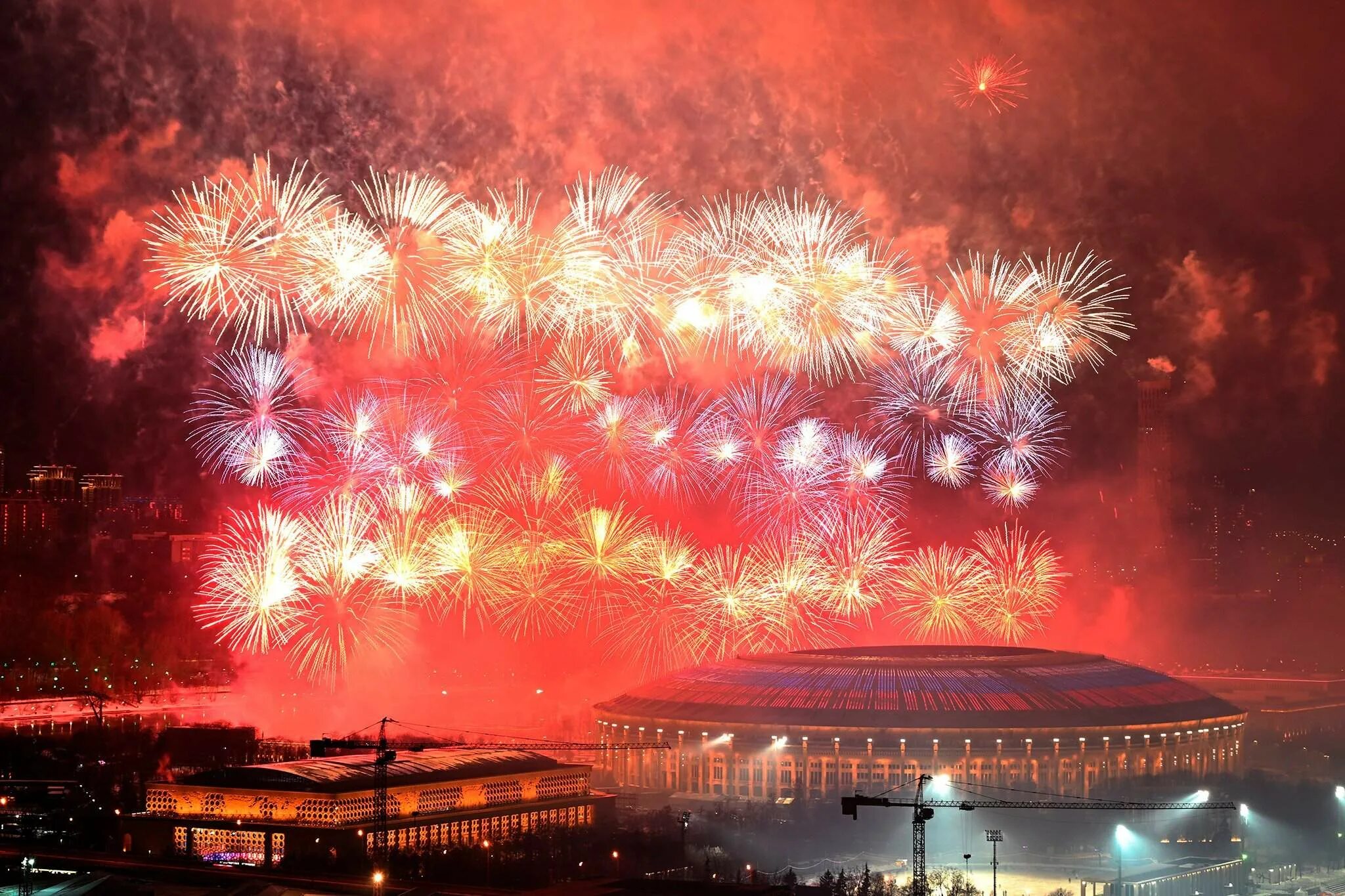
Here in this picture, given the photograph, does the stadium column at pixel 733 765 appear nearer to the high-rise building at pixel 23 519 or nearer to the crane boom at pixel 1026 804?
the crane boom at pixel 1026 804

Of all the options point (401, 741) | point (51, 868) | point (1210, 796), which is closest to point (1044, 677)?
point (1210, 796)

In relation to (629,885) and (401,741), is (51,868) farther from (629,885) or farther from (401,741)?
(401,741)

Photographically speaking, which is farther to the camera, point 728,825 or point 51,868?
point 728,825

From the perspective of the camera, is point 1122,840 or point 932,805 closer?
point 1122,840

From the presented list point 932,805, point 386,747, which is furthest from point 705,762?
point 386,747

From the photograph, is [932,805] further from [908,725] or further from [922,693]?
[922,693]

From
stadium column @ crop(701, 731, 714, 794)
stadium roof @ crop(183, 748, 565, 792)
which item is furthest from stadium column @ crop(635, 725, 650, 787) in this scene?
stadium roof @ crop(183, 748, 565, 792)

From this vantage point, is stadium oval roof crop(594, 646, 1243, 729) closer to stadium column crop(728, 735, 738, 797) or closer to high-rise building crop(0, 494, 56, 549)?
stadium column crop(728, 735, 738, 797)
